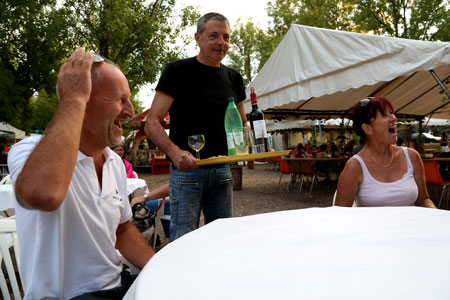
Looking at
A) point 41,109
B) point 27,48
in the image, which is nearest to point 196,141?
point 27,48

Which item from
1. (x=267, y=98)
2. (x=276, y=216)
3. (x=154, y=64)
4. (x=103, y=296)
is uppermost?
(x=154, y=64)

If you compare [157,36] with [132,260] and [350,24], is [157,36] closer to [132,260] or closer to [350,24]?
[350,24]

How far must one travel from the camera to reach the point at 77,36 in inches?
620

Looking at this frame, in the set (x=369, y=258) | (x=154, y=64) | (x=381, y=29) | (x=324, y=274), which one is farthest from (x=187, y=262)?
(x=381, y=29)

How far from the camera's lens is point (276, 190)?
10.1 meters

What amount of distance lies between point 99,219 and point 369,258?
1.03m

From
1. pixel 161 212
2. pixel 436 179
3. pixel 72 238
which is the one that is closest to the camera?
pixel 72 238

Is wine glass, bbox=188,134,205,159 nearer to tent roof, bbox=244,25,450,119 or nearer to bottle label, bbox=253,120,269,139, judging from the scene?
bottle label, bbox=253,120,269,139

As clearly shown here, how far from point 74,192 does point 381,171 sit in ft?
7.31

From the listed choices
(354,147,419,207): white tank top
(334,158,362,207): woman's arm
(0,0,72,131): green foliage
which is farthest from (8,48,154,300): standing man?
(0,0,72,131): green foliage

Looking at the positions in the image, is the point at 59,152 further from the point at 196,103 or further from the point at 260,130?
the point at 196,103

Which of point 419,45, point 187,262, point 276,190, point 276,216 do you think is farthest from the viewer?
point 276,190

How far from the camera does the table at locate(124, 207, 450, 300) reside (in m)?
0.70

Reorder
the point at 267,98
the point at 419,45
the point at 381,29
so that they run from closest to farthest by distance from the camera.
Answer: the point at 419,45
the point at 267,98
the point at 381,29
